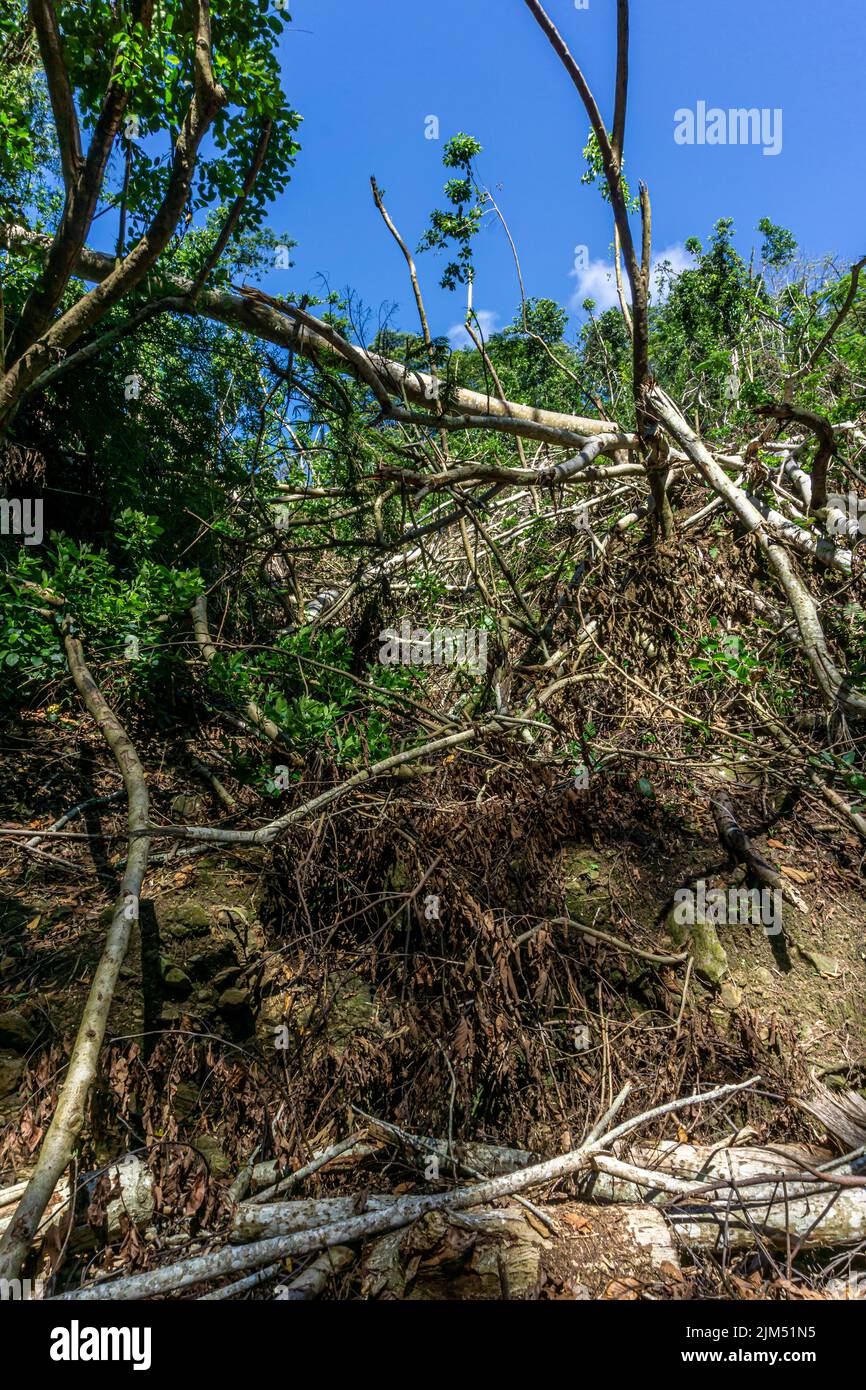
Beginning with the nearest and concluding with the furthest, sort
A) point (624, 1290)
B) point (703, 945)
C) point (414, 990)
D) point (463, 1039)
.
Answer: point (624, 1290) < point (463, 1039) < point (414, 990) < point (703, 945)

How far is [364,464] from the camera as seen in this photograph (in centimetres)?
450

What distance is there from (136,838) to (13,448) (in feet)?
10.4

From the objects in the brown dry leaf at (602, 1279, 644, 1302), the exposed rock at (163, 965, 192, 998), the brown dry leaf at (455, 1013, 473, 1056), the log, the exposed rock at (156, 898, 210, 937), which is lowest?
the brown dry leaf at (602, 1279, 644, 1302)

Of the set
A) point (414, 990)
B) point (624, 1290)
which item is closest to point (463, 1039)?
point (414, 990)

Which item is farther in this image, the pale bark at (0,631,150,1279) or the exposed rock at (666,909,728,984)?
the exposed rock at (666,909,728,984)

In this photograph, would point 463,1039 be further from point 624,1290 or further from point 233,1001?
point 233,1001

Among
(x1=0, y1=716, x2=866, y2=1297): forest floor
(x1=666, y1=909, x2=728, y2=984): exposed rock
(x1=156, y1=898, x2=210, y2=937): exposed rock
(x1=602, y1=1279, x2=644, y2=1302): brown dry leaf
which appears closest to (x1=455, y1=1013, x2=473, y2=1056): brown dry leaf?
(x1=0, y1=716, x2=866, y2=1297): forest floor

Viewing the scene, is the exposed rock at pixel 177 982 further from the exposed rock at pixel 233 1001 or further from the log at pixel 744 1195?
the log at pixel 744 1195

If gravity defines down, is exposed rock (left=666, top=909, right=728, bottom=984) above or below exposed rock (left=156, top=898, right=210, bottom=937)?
below

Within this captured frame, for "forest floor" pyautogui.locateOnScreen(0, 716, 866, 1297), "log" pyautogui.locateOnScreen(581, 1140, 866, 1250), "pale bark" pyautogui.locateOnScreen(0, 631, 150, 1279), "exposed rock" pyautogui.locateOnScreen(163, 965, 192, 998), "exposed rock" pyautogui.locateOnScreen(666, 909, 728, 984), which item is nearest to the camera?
"pale bark" pyautogui.locateOnScreen(0, 631, 150, 1279)

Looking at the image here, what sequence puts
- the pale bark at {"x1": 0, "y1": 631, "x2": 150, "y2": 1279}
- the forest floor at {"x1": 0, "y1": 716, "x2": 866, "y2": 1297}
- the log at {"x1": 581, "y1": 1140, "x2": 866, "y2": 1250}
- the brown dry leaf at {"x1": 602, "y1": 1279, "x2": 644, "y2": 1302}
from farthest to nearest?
the forest floor at {"x1": 0, "y1": 716, "x2": 866, "y2": 1297} < the log at {"x1": 581, "y1": 1140, "x2": 866, "y2": 1250} < the brown dry leaf at {"x1": 602, "y1": 1279, "x2": 644, "y2": 1302} < the pale bark at {"x1": 0, "y1": 631, "x2": 150, "y2": 1279}

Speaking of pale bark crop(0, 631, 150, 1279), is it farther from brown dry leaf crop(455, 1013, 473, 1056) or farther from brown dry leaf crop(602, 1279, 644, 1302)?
brown dry leaf crop(602, 1279, 644, 1302)

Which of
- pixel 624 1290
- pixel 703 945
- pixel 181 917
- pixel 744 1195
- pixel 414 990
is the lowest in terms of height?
pixel 624 1290

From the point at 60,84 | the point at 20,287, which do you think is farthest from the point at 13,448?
the point at 60,84
